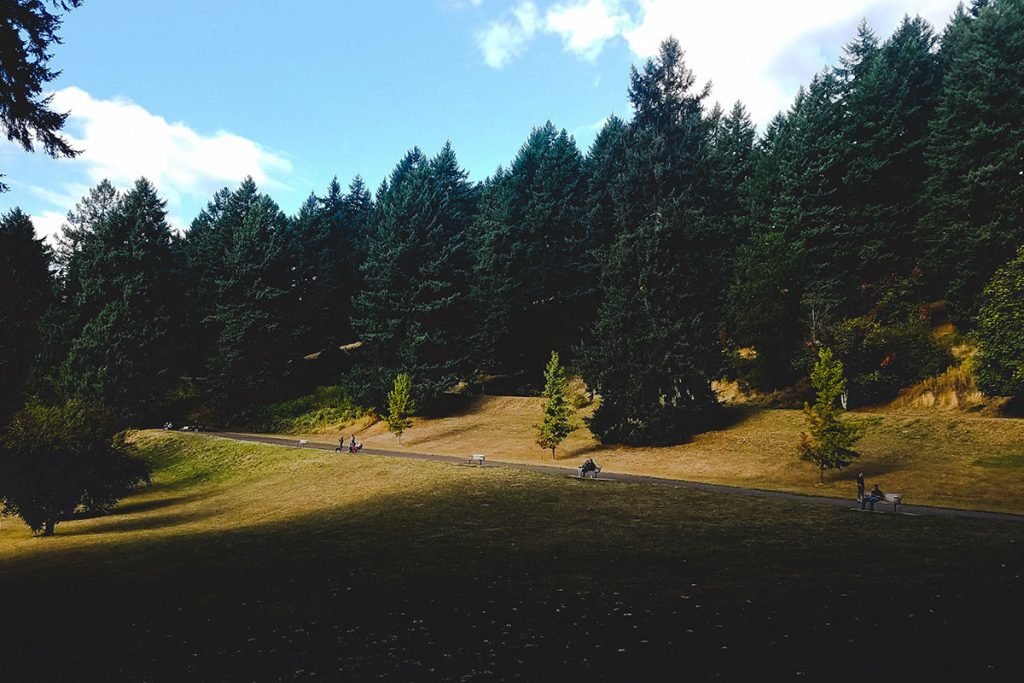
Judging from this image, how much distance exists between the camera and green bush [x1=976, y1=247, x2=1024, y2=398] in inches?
1314

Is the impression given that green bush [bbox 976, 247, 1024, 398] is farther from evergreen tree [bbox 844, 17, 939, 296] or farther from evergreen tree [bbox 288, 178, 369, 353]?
evergreen tree [bbox 288, 178, 369, 353]

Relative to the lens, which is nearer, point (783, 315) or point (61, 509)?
point (61, 509)

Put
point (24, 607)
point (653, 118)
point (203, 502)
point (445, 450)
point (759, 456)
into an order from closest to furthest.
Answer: point (24, 607) < point (203, 502) < point (759, 456) < point (445, 450) < point (653, 118)

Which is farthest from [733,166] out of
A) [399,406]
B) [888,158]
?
[399,406]

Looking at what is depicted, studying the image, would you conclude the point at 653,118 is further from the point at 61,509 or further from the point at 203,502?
the point at 61,509

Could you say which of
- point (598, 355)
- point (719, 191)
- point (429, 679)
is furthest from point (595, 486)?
point (719, 191)

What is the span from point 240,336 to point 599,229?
41.3 meters

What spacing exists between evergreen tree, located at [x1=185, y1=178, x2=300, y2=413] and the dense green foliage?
3283 centimetres

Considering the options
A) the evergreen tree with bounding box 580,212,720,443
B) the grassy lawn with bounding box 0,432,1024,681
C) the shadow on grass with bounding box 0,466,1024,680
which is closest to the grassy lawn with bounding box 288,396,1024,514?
the evergreen tree with bounding box 580,212,720,443

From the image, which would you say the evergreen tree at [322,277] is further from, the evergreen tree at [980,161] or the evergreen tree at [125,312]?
the evergreen tree at [980,161]

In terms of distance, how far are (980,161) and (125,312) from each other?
75.9 m

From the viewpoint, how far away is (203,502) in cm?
3322

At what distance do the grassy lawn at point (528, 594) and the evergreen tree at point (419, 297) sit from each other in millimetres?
34850

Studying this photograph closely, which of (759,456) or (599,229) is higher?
(599,229)
